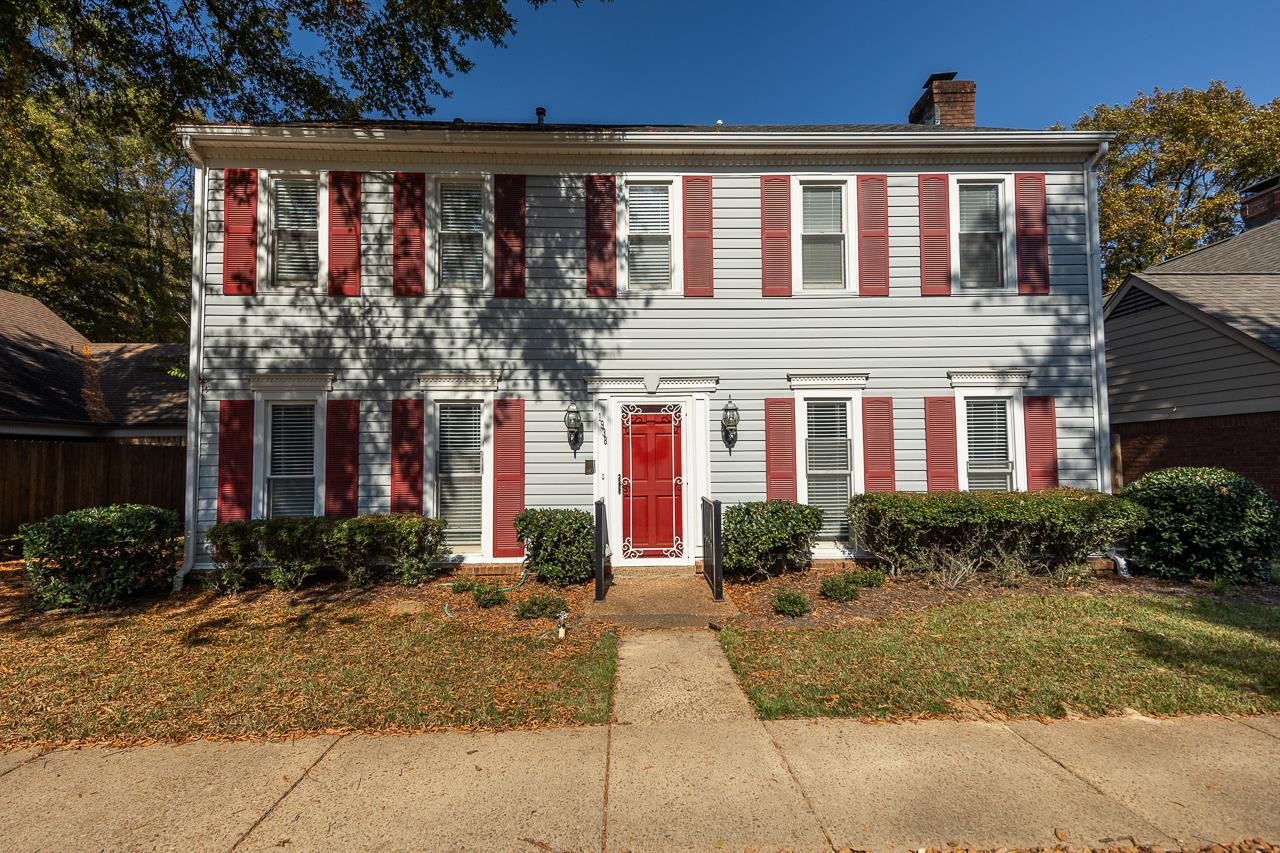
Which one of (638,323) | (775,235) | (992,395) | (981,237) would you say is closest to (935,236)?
(981,237)

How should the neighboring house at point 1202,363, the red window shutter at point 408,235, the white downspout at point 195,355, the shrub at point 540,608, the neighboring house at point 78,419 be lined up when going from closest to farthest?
the shrub at point 540,608 < the white downspout at point 195,355 < the red window shutter at point 408,235 < the neighboring house at point 1202,363 < the neighboring house at point 78,419

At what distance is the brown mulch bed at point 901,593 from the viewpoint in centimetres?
607

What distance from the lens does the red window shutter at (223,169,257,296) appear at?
791cm

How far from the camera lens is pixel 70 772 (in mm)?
3449

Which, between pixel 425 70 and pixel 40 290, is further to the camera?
pixel 40 290

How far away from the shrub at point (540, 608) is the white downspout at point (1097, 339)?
7674 millimetres

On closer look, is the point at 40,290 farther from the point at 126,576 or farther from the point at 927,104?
the point at 927,104

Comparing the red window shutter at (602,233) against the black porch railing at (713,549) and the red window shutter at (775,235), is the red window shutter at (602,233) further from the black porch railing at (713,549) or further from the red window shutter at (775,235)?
the black porch railing at (713,549)

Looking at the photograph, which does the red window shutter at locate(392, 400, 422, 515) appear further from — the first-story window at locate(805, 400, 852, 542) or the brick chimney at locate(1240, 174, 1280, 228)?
the brick chimney at locate(1240, 174, 1280, 228)

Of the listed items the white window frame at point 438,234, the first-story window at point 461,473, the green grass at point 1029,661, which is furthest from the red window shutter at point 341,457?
the green grass at point 1029,661

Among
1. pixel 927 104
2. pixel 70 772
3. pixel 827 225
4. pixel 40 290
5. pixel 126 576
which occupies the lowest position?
pixel 70 772

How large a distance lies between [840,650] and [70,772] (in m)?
5.57

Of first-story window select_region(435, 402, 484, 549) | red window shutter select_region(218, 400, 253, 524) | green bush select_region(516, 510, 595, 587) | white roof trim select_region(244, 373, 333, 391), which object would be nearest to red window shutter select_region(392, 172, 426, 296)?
white roof trim select_region(244, 373, 333, 391)

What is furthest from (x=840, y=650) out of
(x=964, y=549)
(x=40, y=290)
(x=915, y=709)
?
(x=40, y=290)
